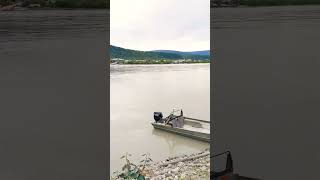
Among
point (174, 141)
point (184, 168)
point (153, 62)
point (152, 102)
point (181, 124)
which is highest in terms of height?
point (153, 62)

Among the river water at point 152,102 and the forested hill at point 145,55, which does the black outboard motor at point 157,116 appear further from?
the forested hill at point 145,55

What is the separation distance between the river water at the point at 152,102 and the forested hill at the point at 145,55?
7cm

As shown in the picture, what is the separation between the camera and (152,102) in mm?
3301

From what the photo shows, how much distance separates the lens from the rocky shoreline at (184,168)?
10.8 ft

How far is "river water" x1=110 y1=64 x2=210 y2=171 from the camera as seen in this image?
123 inches

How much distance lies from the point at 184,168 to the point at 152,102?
0.67 meters

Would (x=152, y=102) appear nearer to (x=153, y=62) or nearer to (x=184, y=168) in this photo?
(x=153, y=62)

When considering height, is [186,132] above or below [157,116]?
below

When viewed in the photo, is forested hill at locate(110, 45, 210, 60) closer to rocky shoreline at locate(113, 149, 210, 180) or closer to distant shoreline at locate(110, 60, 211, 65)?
distant shoreline at locate(110, 60, 211, 65)
